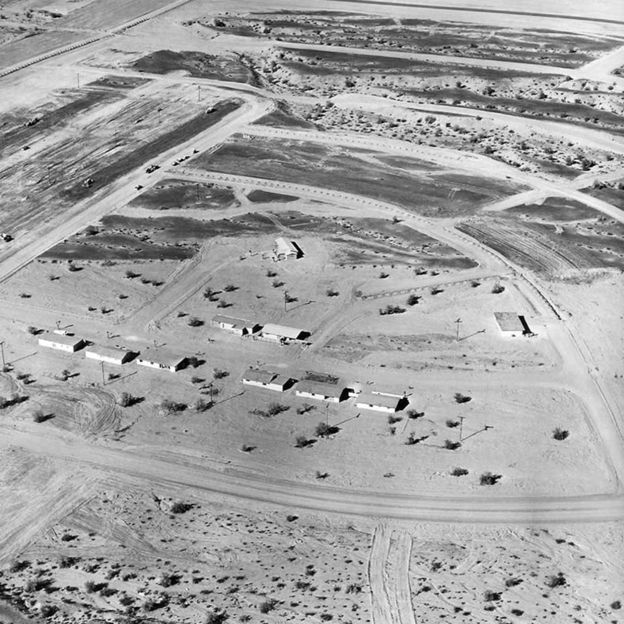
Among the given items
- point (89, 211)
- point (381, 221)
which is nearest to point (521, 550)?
point (381, 221)

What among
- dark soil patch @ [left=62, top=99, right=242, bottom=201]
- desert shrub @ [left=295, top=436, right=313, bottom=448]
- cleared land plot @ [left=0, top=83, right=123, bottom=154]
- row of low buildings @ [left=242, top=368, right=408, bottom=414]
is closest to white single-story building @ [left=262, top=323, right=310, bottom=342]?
row of low buildings @ [left=242, top=368, right=408, bottom=414]

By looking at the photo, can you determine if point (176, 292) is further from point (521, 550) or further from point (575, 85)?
point (575, 85)

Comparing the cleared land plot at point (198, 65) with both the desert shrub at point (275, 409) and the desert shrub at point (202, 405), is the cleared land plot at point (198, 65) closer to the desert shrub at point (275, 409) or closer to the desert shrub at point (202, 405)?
the desert shrub at point (202, 405)

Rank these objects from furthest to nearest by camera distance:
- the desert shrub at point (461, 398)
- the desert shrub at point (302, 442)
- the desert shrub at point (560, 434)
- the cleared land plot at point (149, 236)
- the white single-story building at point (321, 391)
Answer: the cleared land plot at point (149, 236) → the white single-story building at point (321, 391) → the desert shrub at point (461, 398) → the desert shrub at point (560, 434) → the desert shrub at point (302, 442)

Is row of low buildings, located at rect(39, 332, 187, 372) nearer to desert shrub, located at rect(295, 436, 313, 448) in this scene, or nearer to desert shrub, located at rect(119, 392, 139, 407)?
desert shrub, located at rect(119, 392, 139, 407)

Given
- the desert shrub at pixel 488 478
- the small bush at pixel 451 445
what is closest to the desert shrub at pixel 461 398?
the small bush at pixel 451 445
